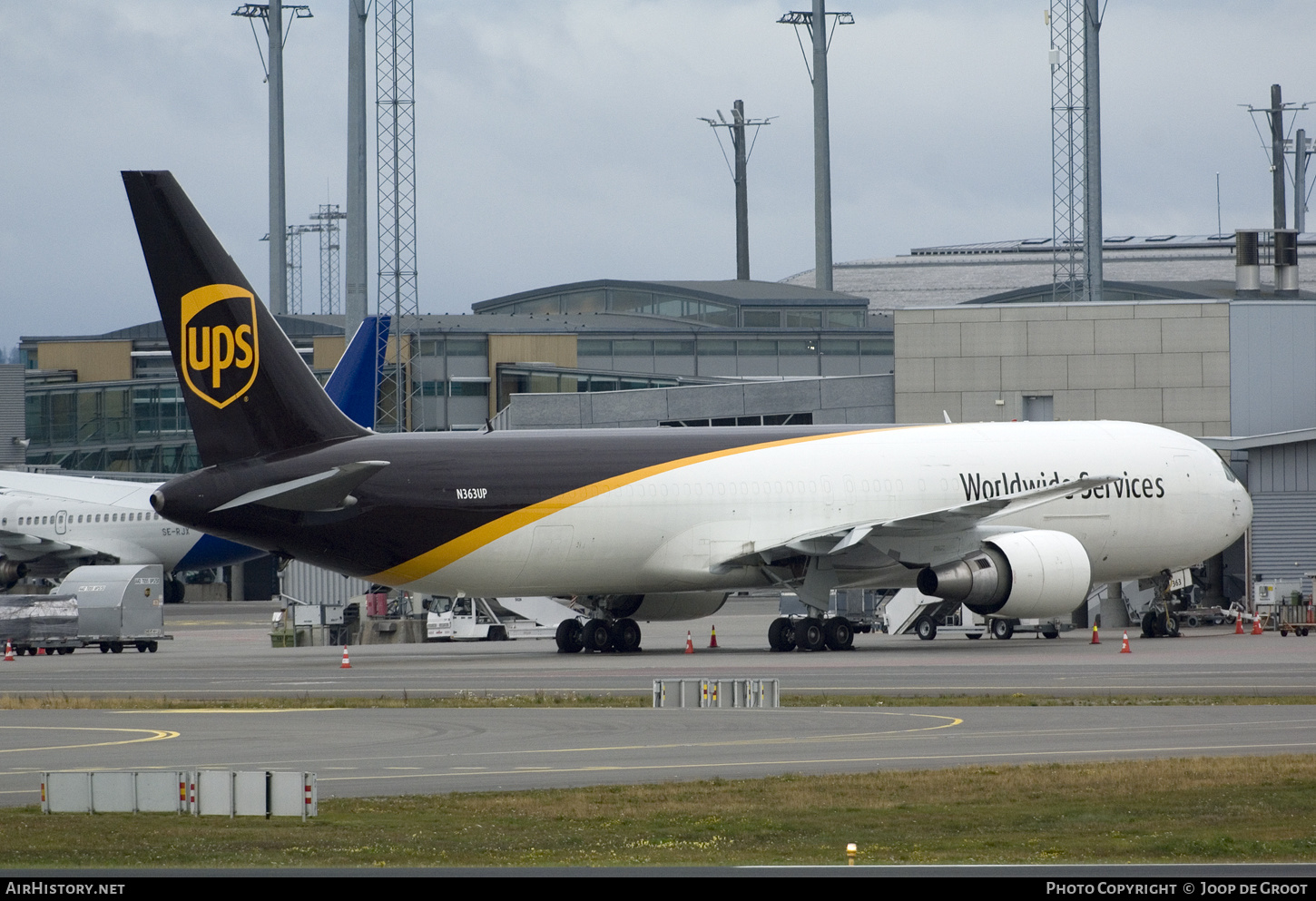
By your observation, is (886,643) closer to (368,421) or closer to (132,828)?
(368,421)

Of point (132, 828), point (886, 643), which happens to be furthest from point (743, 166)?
point (132, 828)

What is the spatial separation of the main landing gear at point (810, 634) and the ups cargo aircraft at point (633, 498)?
52 millimetres

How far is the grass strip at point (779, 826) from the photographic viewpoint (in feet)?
40.3

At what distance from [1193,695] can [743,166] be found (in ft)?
353

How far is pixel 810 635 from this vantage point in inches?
1518

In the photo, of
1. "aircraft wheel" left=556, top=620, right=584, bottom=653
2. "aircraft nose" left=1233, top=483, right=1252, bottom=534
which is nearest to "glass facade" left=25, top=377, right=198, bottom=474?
"aircraft wheel" left=556, top=620, right=584, bottom=653

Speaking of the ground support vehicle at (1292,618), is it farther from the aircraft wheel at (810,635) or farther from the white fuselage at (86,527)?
the white fuselage at (86,527)

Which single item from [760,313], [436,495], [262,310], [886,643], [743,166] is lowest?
[886,643]

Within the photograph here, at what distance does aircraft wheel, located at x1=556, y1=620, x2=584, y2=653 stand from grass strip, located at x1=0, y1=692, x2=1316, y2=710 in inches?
507

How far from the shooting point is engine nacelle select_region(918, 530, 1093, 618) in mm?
37594

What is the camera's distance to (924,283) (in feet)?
412

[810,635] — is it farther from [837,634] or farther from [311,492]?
[311,492]

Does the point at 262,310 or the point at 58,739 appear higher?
the point at 262,310
